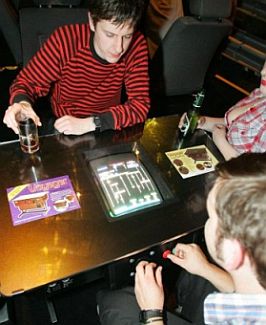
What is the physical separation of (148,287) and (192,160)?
49cm

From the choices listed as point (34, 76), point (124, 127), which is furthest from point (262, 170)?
point (34, 76)

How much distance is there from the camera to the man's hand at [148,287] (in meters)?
0.89

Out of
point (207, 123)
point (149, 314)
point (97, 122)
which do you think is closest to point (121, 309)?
point (149, 314)

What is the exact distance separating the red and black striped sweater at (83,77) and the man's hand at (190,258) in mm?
542

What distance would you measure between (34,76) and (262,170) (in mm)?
1006

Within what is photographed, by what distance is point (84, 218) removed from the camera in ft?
2.94

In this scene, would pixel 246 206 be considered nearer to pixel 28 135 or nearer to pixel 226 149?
pixel 226 149

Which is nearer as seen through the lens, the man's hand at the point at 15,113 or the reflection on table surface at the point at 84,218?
the reflection on table surface at the point at 84,218

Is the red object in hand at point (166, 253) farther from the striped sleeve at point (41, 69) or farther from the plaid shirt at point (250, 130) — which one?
the striped sleeve at point (41, 69)

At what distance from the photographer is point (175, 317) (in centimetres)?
93

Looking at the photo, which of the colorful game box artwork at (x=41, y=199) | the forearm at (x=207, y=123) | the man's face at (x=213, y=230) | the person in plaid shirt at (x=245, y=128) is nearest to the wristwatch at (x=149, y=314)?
the man's face at (x=213, y=230)

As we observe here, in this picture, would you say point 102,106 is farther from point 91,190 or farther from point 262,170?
point 262,170

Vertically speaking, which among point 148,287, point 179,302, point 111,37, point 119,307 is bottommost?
point 179,302

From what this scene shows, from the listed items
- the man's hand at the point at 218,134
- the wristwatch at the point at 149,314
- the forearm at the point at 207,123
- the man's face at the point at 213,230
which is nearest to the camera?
the man's face at the point at 213,230
